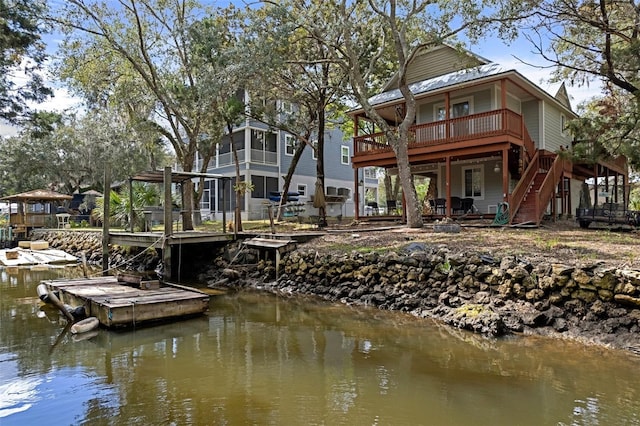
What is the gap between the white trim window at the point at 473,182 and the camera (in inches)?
747

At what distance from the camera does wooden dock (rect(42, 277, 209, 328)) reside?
28.6ft

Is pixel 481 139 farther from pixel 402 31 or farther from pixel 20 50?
pixel 20 50

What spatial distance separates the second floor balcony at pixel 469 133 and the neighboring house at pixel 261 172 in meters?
7.58

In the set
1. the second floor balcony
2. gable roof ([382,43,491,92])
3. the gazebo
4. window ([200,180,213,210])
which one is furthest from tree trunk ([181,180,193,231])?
the gazebo

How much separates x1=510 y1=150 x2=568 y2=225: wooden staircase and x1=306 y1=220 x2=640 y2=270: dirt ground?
24.1 inches

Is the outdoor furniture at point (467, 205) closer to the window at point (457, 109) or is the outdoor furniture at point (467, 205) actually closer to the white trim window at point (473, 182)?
the white trim window at point (473, 182)

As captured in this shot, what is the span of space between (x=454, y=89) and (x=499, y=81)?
1.63 metres

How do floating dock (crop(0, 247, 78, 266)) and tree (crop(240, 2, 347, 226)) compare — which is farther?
floating dock (crop(0, 247, 78, 266))

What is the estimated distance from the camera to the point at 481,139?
51.1 ft

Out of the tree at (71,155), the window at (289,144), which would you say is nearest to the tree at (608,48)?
the window at (289,144)

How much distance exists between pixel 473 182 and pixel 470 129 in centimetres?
381

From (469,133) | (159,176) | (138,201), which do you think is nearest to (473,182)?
(469,133)

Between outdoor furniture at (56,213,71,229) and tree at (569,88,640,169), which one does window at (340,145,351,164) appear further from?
tree at (569,88,640,169)

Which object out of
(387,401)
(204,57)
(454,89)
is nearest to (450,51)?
(454,89)
